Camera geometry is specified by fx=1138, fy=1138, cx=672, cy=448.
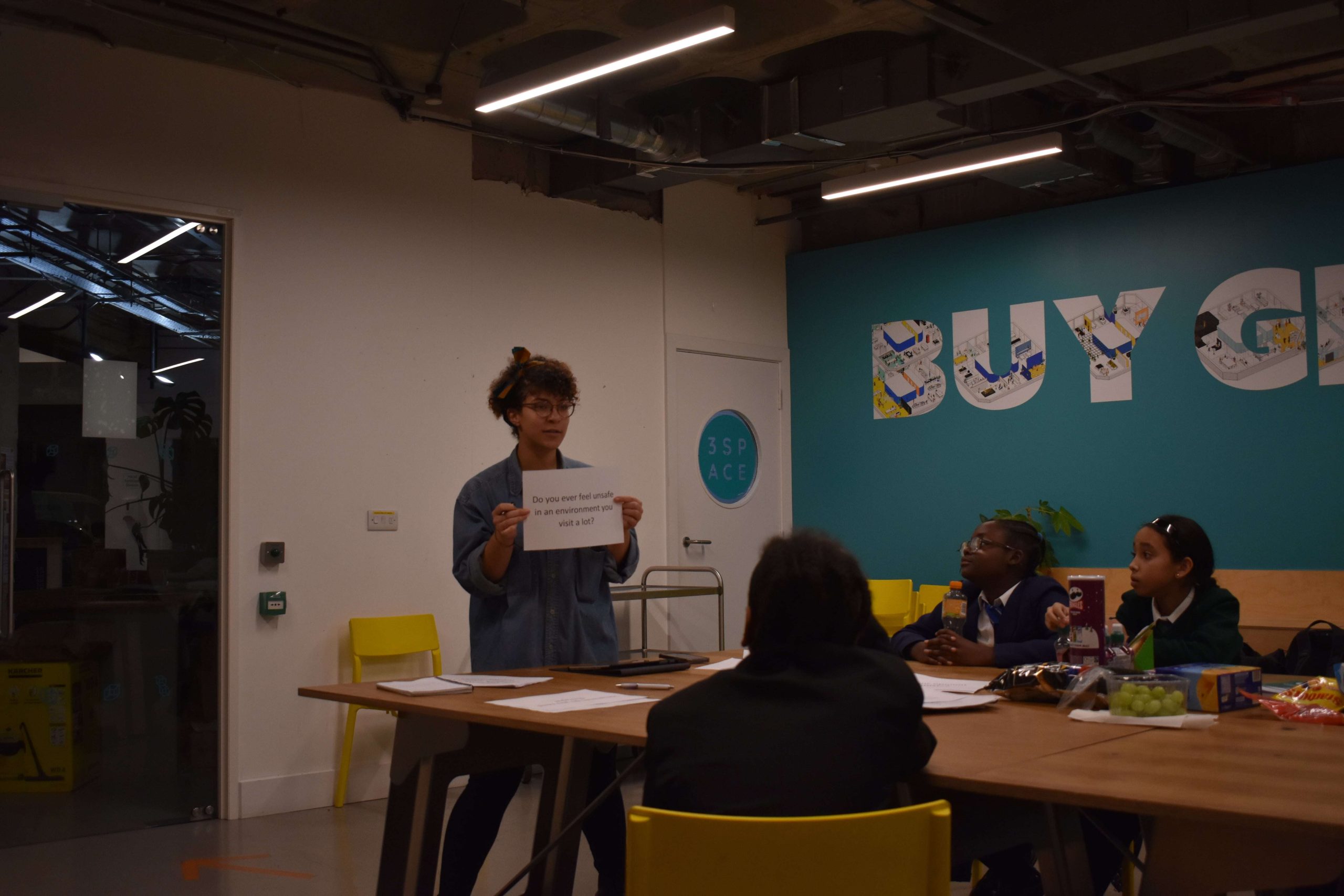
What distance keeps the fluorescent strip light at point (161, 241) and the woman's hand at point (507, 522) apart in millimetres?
2648

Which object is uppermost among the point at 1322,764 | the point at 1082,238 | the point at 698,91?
the point at 698,91

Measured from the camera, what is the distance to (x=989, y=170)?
18.1ft

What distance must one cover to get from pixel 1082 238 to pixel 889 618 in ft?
7.56

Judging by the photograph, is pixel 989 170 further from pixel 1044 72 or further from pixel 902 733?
pixel 902 733

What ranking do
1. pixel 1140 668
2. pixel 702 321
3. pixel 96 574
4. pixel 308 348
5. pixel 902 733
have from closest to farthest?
pixel 902 733 < pixel 1140 668 < pixel 96 574 < pixel 308 348 < pixel 702 321

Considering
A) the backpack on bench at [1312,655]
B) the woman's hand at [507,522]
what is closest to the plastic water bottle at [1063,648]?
the woman's hand at [507,522]

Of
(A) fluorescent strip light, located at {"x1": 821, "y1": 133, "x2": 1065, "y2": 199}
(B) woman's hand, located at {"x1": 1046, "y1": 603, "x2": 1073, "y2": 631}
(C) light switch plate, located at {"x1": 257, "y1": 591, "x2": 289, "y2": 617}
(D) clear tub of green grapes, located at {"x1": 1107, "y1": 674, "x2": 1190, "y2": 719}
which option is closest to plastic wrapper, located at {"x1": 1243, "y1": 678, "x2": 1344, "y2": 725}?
(D) clear tub of green grapes, located at {"x1": 1107, "y1": 674, "x2": 1190, "y2": 719}

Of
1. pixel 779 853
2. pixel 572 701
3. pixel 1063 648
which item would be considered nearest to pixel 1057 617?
pixel 1063 648

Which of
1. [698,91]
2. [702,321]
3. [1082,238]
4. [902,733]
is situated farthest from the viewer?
[702,321]

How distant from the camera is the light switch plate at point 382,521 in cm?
510

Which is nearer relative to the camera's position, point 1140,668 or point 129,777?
point 1140,668

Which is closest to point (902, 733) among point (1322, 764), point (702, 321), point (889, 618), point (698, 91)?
point (1322, 764)

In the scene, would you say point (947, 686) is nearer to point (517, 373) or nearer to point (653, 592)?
point (517, 373)

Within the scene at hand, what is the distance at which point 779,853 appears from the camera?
4.32 feet
